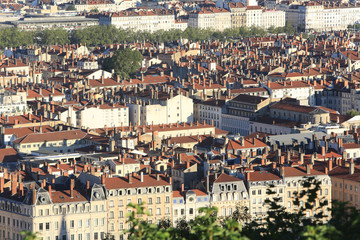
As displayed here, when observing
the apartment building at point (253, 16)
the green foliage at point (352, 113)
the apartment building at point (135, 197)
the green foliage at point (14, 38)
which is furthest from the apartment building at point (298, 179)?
the apartment building at point (253, 16)

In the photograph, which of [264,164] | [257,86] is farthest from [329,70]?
[264,164]

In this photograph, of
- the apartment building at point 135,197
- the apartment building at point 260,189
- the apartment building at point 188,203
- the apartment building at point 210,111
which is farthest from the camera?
the apartment building at point 210,111

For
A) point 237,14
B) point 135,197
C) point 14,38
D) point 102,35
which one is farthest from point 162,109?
point 237,14

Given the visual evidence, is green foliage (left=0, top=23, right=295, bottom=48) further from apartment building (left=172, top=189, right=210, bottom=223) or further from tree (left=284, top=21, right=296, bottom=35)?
apartment building (left=172, top=189, right=210, bottom=223)

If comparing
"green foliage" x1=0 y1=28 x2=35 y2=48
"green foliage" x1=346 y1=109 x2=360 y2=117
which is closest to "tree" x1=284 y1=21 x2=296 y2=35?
"green foliage" x1=0 y1=28 x2=35 y2=48

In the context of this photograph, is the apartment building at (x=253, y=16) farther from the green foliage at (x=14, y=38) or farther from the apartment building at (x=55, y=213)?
the apartment building at (x=55, y=213)

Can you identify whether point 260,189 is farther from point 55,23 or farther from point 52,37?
point 55,23

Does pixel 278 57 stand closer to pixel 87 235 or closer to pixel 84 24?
pixel 84 24
